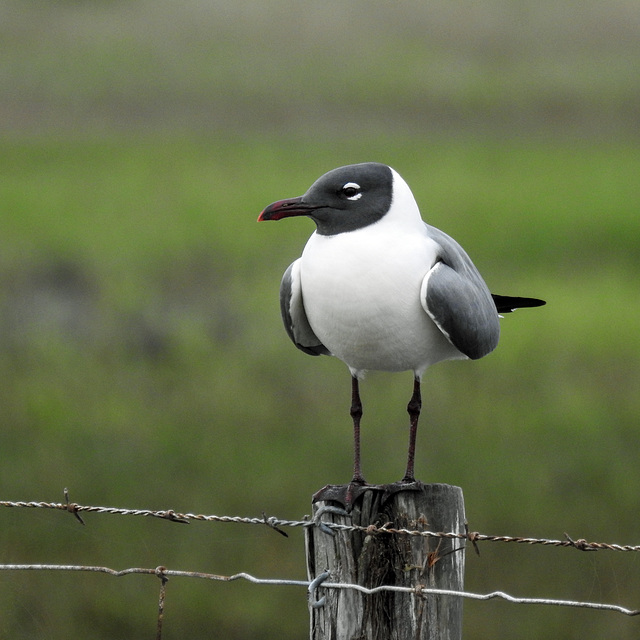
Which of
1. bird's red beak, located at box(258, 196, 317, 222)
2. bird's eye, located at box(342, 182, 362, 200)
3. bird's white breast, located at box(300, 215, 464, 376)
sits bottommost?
bird's white breast, located at box(300, 215, 464, 376)

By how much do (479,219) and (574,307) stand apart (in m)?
5.82

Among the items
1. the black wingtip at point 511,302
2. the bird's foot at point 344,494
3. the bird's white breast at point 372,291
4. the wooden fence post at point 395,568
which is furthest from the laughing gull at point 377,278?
the black wingtip at point 511,302

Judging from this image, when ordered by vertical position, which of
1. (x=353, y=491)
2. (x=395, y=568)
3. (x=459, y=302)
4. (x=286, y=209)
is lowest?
(x=395, y=568)

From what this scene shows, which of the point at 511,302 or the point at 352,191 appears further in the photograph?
the point at 511,302

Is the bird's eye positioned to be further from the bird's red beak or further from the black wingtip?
the black wingtip

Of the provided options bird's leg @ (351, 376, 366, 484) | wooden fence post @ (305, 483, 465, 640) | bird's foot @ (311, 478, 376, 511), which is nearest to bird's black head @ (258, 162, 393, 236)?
bird's leg @ (351, 376, 366, 484)

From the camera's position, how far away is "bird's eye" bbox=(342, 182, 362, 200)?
11.9 ft

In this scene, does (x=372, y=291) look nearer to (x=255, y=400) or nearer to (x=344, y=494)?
(x=344, y=494)

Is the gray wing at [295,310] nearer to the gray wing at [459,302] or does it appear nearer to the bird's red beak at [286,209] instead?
the bird's red beak at [286,209]

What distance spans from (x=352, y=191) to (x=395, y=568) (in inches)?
47.6

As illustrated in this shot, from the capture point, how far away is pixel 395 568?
10.3ft

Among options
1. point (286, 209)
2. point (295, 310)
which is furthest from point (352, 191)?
point (295, 310)

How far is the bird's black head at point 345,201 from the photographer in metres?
3.62

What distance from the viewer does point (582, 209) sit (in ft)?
86.3
